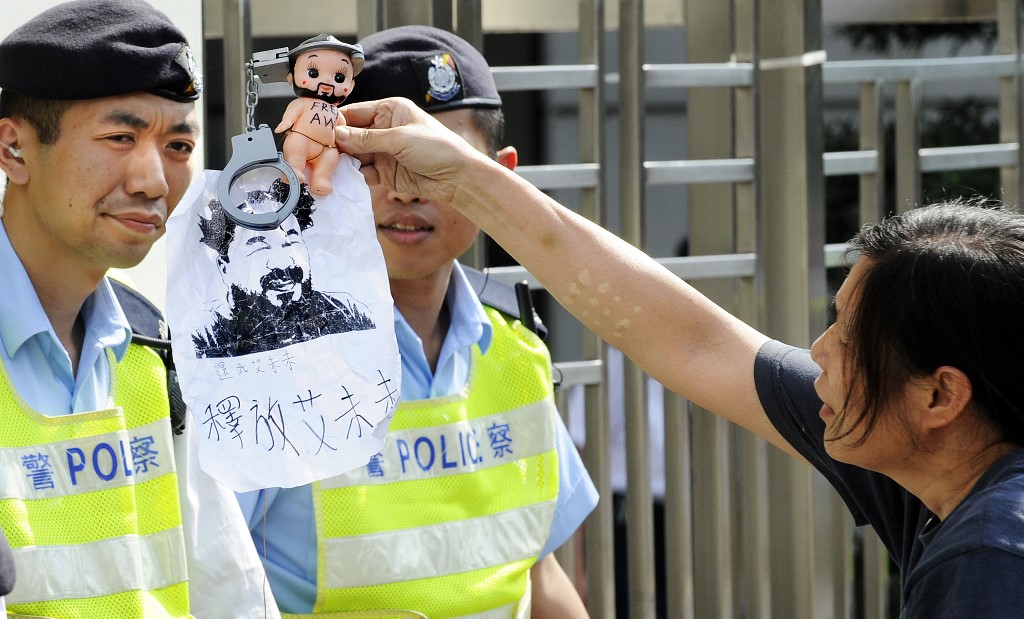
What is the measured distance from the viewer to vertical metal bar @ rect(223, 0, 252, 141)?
3.02 m

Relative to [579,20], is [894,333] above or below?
below

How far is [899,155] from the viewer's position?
3.89 m

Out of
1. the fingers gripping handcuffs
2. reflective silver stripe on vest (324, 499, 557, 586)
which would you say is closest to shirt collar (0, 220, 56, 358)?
the fingers gripping handcuffs

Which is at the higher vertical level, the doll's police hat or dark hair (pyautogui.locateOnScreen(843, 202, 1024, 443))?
the doll's police hat

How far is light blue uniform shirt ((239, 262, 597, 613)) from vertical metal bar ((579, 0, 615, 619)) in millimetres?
758

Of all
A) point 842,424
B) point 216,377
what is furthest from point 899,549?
point 216,377

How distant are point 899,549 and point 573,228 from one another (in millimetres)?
746

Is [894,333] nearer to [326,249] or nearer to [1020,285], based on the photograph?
[1020,285]

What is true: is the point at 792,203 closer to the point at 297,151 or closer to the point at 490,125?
the point at 490,125

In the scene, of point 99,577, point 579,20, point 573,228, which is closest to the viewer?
point 99,577

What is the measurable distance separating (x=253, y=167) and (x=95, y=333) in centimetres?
59

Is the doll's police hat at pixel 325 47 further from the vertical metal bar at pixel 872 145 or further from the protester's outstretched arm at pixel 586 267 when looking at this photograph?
the vertical metal bar at pixel 872 145

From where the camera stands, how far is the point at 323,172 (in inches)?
66.9

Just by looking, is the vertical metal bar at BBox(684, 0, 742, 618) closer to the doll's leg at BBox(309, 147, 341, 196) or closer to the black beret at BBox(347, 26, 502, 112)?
the black beret at BBox(347, 26, 502, 112)
